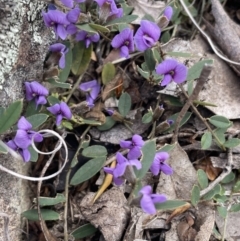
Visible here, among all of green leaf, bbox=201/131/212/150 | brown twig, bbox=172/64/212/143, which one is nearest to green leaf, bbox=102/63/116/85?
brown twig, bbox=172/64/212/143

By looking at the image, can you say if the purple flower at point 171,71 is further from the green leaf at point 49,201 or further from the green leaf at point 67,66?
the green leaf at point 49,201

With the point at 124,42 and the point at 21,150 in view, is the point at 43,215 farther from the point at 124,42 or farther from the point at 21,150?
the point at 124,42

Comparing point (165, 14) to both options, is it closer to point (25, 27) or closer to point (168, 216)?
point (25, 27)

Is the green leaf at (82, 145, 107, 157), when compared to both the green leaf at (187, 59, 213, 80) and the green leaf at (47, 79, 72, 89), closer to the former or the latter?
the green leaf at (47, 79, 72, 89)

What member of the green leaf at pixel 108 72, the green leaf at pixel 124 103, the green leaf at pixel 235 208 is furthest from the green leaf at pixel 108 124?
the green leaf at pixel 235 208

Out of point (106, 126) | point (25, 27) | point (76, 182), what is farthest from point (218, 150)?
point (25, 27)

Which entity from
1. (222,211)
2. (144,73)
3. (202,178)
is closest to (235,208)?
(222,211)
